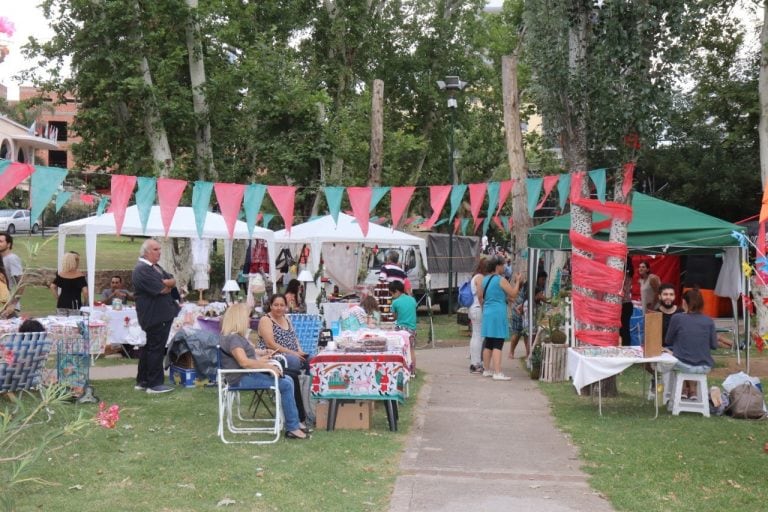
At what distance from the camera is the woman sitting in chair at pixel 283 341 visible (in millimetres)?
8602

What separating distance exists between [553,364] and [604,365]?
316cm

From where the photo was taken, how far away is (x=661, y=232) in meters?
12.6

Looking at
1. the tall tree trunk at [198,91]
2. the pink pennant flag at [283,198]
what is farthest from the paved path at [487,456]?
the tall tree trunk at [198,91]

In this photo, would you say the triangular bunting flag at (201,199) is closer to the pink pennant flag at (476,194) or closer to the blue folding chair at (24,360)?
the pink pennant flag at (476,194)

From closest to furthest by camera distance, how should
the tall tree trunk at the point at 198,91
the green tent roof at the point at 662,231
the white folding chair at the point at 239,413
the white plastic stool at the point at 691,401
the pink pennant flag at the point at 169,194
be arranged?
1. the white folding chair at the point at 239,413
2. the white plastic stool at the point at 691,401
3. the pink pennant flag at the point at 169,194
4. the green tent roof at the point at 662,231
5. the tall tree trunk at the point at 198,91

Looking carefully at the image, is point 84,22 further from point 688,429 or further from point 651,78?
point 688,429

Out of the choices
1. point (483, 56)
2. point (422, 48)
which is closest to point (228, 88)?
point (422, 48)

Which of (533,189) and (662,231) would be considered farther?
(533,189)

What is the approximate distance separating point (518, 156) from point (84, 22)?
10.9 meters

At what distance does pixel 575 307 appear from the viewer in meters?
11.3

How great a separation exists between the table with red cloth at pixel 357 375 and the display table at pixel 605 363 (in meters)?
2.08

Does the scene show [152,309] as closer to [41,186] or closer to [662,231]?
[41,186]

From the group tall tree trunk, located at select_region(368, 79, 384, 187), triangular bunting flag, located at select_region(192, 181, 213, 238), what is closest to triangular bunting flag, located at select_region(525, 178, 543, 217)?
triangular bunting flag, located at select_region(192, 181, 213, 238)

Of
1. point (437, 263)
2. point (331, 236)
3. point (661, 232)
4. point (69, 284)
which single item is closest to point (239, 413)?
point (69, 284)
